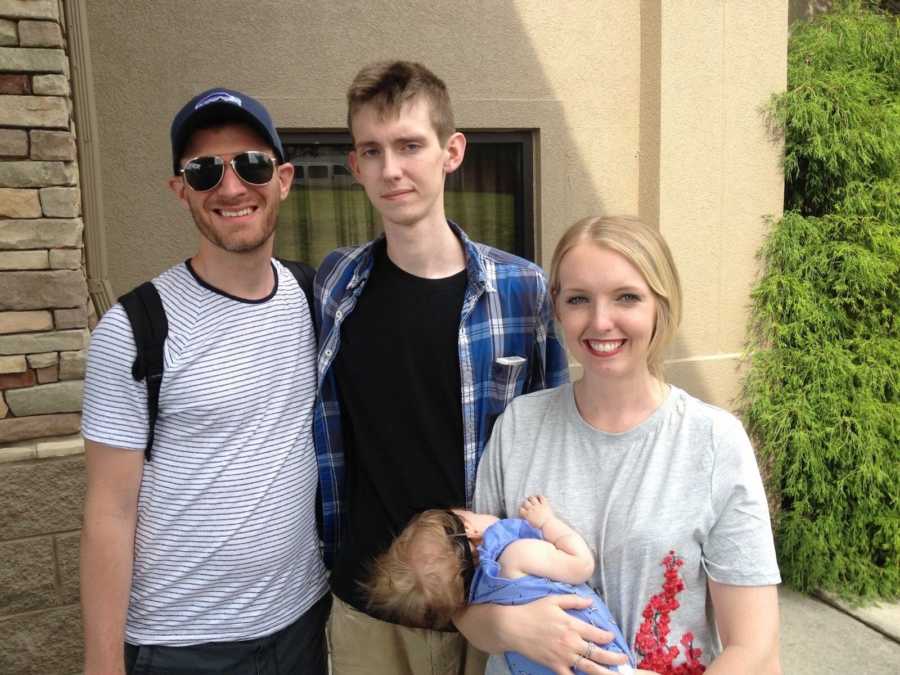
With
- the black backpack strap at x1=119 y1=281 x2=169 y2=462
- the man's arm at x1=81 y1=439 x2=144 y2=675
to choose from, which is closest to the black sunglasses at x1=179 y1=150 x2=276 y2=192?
the black backpack strap at x1=119 y1=281 x2=169 y2=462

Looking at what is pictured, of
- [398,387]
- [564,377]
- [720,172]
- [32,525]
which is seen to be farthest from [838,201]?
[32,525]

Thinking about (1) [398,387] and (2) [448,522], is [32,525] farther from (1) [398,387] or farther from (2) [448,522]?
(2) [448,522]

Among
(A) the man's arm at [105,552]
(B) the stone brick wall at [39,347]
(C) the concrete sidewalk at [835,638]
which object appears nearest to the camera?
(A) the man's arm at [105,552]

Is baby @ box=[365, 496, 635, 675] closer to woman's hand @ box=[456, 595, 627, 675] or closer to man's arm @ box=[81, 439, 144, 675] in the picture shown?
woman's hand @ box=[456, 595, 627, 675]

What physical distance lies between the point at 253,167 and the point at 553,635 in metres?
1.37

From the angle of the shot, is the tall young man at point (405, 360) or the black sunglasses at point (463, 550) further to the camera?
the tall young man at point (405, 360)

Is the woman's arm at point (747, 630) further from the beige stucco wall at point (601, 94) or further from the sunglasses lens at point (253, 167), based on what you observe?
the beige stucco wall at point (601, 94)

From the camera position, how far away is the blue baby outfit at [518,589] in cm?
163

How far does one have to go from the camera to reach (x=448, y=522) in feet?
6.01

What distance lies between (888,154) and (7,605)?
17.1ft

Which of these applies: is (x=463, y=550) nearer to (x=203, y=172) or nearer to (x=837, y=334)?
(x=203, y=172)

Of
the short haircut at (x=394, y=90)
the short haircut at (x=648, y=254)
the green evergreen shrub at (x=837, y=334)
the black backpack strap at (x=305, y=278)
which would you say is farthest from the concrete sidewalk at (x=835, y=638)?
the short haircut at (x=394, y=90)

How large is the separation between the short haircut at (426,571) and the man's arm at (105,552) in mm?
633

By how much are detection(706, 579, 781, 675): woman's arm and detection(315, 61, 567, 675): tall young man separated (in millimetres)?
725
